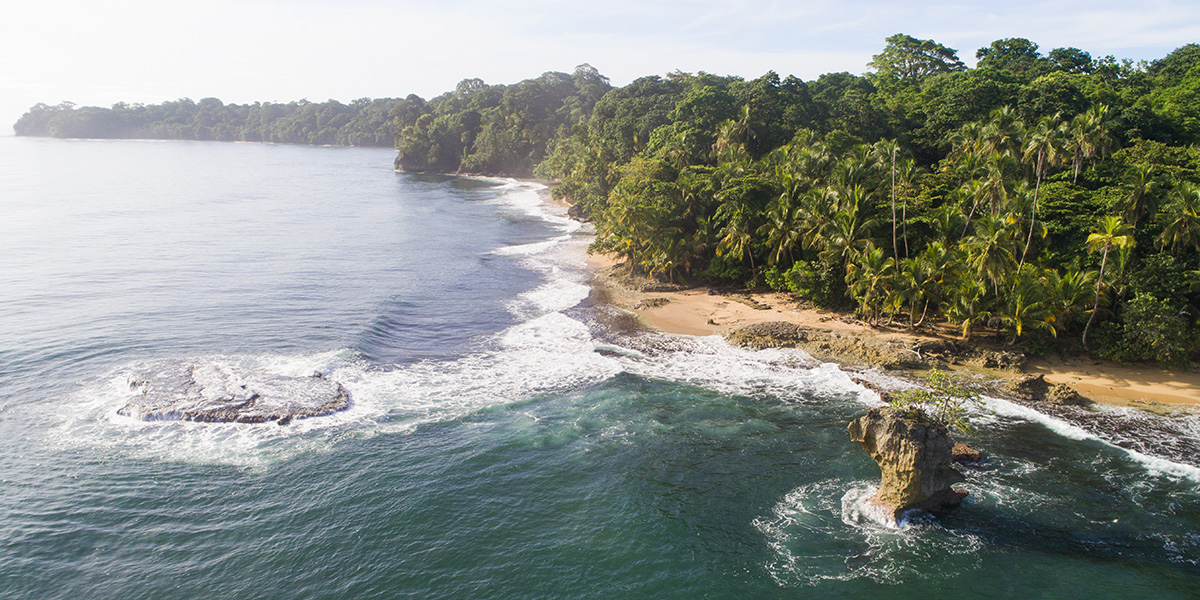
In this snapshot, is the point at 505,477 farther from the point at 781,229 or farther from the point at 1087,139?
the point at 1087,139

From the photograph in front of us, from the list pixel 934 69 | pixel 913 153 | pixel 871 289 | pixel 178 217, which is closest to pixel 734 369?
pixel 871 289

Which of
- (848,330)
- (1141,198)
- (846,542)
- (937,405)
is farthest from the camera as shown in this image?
(848,330)

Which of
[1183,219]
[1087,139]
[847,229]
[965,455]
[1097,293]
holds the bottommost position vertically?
[965,455]

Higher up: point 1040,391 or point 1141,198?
point 1141,198

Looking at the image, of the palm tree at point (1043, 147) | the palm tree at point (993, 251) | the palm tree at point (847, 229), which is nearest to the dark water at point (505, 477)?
the palm tree at point (993, 251)

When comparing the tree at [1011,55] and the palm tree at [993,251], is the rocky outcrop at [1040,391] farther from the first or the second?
the tree at [1011,55]

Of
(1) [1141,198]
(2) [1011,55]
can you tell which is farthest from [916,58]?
→ (1) [1141,198]
